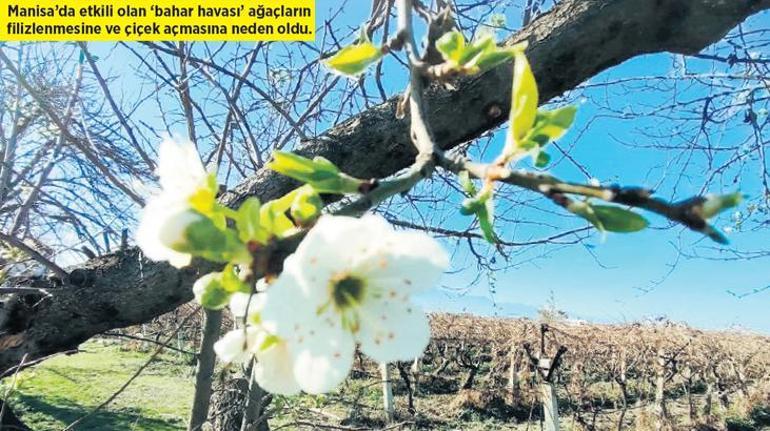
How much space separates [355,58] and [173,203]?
0.64 feet

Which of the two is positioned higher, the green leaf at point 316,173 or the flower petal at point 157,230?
the green leaf at point 316,173

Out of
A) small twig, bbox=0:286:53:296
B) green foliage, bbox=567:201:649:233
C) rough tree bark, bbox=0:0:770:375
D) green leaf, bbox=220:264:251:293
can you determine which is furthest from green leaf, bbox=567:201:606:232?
small twig, bbox=0:286:53:296

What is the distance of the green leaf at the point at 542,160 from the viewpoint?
0.44 meters

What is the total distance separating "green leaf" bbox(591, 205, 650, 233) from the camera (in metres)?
0.34

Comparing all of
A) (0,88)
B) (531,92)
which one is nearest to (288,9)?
(0,88)

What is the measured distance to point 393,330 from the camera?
1.37 ft

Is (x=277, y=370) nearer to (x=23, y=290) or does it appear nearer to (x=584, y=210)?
(x=584, y=210)

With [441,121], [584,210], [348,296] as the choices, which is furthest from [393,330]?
[441,121]

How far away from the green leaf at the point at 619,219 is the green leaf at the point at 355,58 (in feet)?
0.77

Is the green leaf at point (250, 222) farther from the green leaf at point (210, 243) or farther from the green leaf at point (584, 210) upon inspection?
the green leaf at point (584, 210)

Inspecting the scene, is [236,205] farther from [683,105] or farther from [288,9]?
[683,105]

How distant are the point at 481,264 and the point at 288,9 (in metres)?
1.46

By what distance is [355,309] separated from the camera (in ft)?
1.34

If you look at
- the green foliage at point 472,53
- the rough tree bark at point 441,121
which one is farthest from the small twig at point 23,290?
the green foliage at point 472,53
